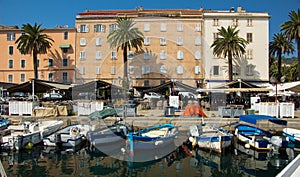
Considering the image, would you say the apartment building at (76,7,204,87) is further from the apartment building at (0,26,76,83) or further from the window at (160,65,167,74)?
the apartment building at (0,26,76,83)

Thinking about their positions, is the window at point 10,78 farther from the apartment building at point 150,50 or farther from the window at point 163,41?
the window at point 163,41

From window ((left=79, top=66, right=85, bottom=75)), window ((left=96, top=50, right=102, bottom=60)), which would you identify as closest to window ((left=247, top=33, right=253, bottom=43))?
window ((left=96, top=50, right=102, bottom=60))

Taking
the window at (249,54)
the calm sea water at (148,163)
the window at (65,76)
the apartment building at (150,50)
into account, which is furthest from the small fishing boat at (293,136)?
the window at (65,76)

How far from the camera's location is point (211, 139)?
1352cm

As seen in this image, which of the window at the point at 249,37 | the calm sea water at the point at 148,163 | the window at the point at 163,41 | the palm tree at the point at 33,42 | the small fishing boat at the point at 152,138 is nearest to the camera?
the calm sea water at the point at 148,163

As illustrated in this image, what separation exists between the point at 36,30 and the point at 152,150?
30517mm

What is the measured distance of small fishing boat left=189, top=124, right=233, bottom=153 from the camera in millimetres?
13359

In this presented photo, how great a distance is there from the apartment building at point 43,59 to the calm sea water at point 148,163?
3020 cm

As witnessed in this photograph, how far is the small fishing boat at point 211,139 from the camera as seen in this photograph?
13359 millimetres

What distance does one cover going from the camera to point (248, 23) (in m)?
40.9

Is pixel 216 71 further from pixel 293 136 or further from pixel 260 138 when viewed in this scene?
pixel 260 138

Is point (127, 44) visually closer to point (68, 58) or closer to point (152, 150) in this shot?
point (68, 58)

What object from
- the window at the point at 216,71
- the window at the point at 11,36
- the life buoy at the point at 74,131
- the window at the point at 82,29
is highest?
the window at the point at 82,29

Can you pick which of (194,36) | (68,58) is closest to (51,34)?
(68,58)
